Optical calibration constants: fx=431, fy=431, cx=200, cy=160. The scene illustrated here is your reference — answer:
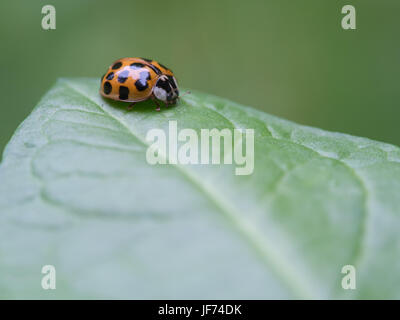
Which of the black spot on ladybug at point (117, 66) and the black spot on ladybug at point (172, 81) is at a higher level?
the black spot on ladybug at point (117, 66)

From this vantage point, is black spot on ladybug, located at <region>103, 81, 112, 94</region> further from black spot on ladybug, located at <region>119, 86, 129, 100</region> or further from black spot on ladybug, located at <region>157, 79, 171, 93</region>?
black spot on ladybug, located at <region>157, 79, 171, 93</region>

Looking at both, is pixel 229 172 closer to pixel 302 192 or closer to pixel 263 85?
pixel 302 192

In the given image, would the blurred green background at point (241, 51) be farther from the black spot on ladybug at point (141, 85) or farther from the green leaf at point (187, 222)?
the green leaf at point (187, 222)

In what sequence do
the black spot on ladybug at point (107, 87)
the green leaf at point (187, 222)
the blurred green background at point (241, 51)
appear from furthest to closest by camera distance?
the blurred green background at point (241, 51), the black spot on ladybug at point (107, 87), the green leaf at point (187, 222)

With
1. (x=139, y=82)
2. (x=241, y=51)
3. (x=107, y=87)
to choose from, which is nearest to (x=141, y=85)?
(x=139, y=82)

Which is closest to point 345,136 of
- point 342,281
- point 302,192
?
point 302,192

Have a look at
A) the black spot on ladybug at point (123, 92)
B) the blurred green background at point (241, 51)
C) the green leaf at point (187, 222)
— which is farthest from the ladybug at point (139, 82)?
the blurred green background at point (241, 51)

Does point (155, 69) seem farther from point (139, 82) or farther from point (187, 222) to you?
point (187, 222)
